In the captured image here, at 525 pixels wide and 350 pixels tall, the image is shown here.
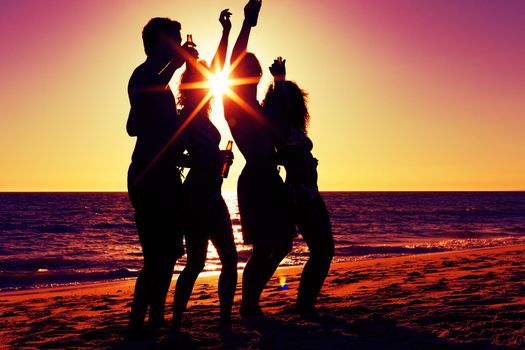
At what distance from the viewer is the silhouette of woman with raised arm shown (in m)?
4.05

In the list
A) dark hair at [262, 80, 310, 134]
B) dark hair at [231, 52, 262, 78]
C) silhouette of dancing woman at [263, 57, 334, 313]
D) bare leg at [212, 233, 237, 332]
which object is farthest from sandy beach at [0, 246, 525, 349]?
dark hair at [231, 52, 262, 78]

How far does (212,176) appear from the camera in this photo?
413cm

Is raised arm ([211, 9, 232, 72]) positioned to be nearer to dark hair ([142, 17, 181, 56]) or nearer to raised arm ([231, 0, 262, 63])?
raised arm ([231, 0, 262, 63])

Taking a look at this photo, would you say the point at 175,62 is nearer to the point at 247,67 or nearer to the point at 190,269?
the point at 247,67

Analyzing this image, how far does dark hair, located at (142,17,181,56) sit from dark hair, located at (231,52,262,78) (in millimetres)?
660

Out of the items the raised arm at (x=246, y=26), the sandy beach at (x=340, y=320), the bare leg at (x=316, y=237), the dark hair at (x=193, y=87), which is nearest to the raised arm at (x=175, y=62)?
the dark hair at (x=193, y=87)

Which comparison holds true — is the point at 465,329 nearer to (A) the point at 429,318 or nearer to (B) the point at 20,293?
(A) the point at 429,318

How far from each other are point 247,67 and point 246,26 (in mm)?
321

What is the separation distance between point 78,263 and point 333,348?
43.1 ft

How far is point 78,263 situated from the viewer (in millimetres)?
15656

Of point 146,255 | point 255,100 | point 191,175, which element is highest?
point 255,100

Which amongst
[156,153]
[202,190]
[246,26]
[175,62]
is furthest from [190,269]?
[246,26]

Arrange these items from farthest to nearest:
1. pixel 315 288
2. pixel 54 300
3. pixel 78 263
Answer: pixel 78 263 → pixel 54 300 → pixel 315 288

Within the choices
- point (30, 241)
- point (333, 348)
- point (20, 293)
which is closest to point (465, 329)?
point (333, 348)
